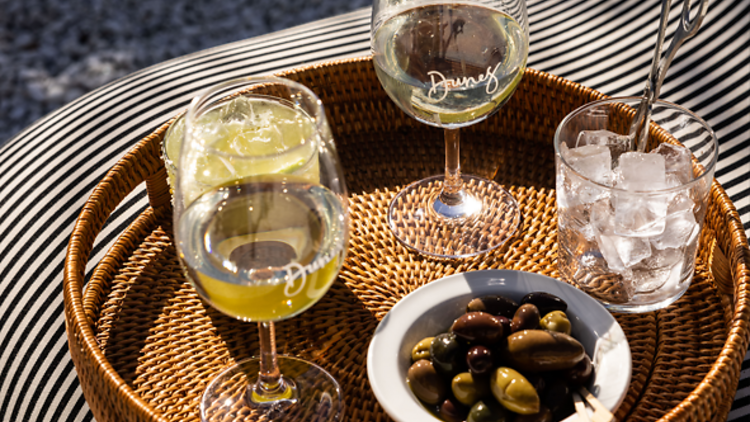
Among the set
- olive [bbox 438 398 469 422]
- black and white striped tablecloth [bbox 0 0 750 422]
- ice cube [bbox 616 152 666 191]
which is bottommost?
black and white striped tablecloth [bbox 0 0 750 422]

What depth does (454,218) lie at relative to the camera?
102 centimetres

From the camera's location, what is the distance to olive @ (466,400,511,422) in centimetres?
69

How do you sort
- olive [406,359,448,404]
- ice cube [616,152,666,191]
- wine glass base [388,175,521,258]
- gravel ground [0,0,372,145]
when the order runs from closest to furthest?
olive [406,359,448,404]
ice cube [616,152,666,191]
wine glass base [388,175,521,258]
gravel ground [0,0,372,145]

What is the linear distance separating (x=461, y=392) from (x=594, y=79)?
1.16 m

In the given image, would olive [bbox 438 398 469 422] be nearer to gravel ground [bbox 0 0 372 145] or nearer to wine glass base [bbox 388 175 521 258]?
wine glass base [bbox 388 175 521 258]

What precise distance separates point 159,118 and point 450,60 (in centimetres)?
92

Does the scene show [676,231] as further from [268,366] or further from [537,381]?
[268,366]

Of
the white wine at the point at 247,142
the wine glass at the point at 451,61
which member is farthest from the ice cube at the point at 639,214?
the white wine at the point at 247,142

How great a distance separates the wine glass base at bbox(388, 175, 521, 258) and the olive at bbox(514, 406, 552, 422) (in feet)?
0.98

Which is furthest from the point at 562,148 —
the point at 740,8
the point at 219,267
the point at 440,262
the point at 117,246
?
the point at 740,8

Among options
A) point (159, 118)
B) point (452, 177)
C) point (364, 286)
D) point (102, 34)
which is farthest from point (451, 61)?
point (102, 34)

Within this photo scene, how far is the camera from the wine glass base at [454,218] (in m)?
0.98

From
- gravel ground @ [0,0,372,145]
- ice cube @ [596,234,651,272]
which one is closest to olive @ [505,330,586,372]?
ice cube @ [596,234,651,272]

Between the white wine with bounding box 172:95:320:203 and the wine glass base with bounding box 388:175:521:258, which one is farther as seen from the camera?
the wine glass base with bounding box 388:175:521:258
